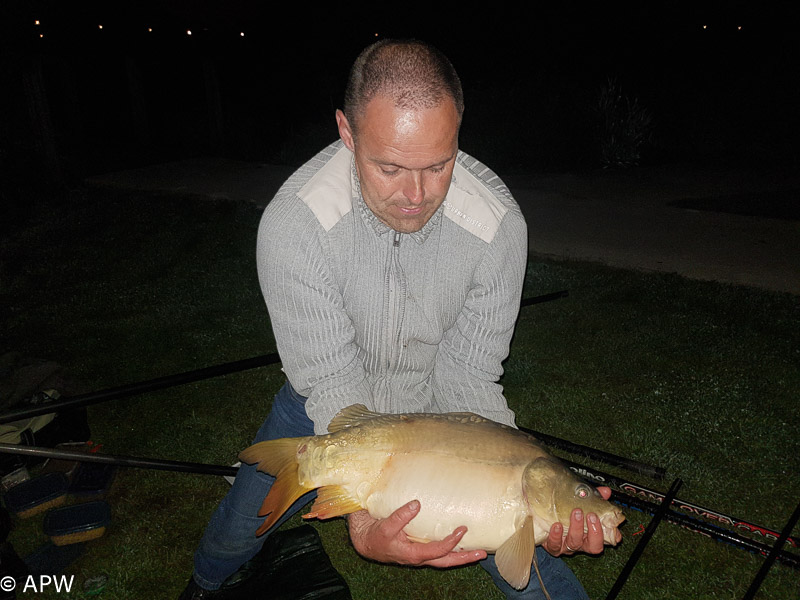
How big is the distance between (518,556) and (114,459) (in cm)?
162

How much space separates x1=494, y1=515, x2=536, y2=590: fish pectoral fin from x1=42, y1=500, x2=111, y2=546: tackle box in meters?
2.15

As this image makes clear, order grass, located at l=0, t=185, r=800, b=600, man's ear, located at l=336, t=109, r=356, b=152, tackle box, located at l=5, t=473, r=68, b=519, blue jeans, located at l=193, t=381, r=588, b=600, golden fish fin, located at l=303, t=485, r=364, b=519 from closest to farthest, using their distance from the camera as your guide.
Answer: golden fish fin, located at l=303, t=485, r=364, b=519 → man's ear, located at l=336, t=109, r=356, b=152 → blue jeans, located at l=193, t=381, r=588, b=600 → grass, located at l=0, t=185, r=800, b=600 → tackle box, located at l=5, t=473, r=68, b=519

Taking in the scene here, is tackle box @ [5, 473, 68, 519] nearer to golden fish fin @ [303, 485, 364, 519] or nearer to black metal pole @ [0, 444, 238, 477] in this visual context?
black metal pole @ [0, 444, 238, 477]

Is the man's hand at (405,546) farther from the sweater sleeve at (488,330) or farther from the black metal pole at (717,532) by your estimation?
the black metal pole at (717,532)

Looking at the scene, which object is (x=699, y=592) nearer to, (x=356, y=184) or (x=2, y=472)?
(x=356, y=184)

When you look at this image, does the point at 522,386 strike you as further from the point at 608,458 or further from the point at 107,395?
the point at 107,395

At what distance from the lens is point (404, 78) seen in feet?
5.98

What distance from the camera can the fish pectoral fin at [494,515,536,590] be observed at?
1.81 meters

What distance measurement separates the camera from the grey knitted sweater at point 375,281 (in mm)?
2207

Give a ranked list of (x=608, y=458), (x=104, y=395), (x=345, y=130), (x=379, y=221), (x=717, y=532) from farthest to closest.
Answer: (x=608, y=458) < (x=104, y=395) < (x=717, y=532) < (x=379, y=221) < (x=345, y=130)

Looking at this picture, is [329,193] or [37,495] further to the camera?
[37,495]

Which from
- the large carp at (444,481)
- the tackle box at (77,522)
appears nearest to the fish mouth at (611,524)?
the large carp at (444,481)

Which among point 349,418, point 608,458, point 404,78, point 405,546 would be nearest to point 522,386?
point 608,458

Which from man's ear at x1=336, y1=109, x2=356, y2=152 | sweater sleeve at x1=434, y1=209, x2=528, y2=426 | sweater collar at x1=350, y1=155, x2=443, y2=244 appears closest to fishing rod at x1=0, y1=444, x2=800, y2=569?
sweater sleeve at x1=434, y1=209, x2=528, y2=426
